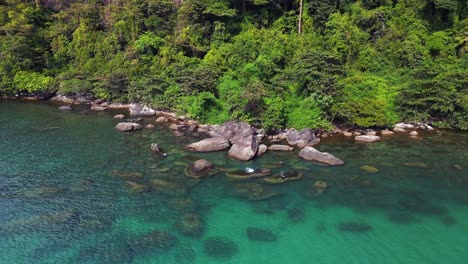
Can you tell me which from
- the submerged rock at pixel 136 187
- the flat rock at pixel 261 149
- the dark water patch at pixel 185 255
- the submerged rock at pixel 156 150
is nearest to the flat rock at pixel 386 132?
the flat rock at pixel 261 149

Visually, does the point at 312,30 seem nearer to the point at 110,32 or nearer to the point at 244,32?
the point at 244,32

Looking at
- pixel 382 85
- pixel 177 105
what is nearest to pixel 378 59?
pixel 382 85

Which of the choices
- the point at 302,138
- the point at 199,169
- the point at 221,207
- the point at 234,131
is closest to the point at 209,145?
the point at 234,131

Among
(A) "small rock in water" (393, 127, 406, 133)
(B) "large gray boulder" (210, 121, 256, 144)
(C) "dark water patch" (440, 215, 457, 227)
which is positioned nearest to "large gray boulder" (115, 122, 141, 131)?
(B) "large gray boulder" (210, 121, 256, 144)

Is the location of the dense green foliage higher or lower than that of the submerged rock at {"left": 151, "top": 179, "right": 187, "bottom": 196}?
higher

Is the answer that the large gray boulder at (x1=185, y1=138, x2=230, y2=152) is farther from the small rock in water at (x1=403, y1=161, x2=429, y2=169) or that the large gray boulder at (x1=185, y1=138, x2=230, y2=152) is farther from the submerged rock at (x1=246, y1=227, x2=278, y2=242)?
the small rock in water at (x1=403, y1=161, x2=429, y2=169)

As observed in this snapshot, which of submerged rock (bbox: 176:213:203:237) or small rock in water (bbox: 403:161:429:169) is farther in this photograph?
small rock in water (bbox: 403:161:429:169)
